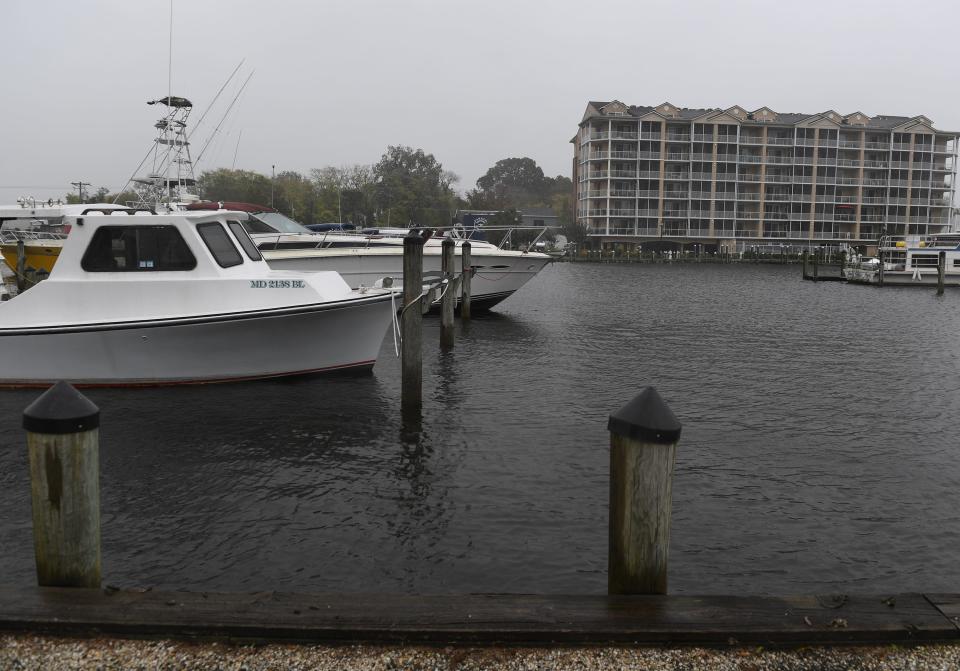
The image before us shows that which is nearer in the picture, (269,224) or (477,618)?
(477,618)

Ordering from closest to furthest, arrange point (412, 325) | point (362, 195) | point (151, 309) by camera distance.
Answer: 1. point (412, 325)
2. point (151, 309)
3. point (362, 195)

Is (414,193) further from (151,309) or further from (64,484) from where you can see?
(64,484)

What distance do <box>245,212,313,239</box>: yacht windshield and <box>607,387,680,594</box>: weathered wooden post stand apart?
2215 cm

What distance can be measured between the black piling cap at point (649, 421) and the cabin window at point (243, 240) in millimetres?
11429

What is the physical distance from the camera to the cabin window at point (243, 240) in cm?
1469

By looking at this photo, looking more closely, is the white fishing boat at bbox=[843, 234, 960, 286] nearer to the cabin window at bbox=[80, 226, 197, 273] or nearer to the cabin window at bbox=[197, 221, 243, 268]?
the cabin window at bbox=[197, 221, 243, 268]

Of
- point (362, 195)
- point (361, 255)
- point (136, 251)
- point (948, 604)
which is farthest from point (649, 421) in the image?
point (362, 195)

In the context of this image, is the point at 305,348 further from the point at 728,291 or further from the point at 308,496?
the point at 728,291

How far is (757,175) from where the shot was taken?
360 ft

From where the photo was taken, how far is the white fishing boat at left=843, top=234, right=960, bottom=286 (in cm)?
5444

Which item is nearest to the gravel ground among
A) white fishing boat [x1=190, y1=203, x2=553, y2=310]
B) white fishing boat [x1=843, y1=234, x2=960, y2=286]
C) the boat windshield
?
white fishing boat [x1=190, y1=203, x2=553, y2=310]

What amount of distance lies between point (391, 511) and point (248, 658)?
4.57 m

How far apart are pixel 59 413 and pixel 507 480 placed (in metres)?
5.92

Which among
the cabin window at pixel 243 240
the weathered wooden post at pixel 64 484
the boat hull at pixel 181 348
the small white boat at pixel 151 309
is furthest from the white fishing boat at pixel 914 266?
the weathered wooden post at pixel 64 484
